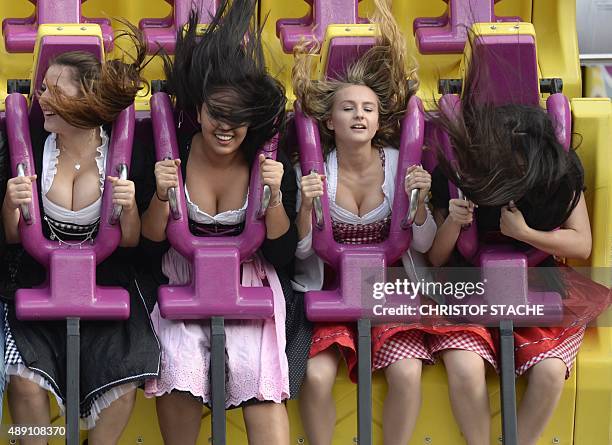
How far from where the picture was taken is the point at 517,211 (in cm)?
395

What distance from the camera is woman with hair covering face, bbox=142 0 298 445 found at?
384 centimetres

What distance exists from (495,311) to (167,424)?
774 millimetres

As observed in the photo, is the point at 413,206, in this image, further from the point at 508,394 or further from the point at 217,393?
the point at 217,393

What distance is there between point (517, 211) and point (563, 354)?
0.34 meters

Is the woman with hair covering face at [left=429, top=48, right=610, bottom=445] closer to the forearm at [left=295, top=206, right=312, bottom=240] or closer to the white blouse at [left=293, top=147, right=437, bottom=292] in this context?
the white blouse at [left=293, top=147, right=437, bottom=292]

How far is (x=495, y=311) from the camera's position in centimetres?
397

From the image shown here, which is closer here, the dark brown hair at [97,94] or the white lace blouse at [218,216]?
the dark brown hair at [97,94]

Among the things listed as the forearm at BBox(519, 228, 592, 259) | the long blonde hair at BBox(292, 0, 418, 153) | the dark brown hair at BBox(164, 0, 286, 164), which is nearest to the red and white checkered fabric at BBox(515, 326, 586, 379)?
the forearm at BBox(519, 228, 592, 259)

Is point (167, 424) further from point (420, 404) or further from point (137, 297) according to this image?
point (420, 404)

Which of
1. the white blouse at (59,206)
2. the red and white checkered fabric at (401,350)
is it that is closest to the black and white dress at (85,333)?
the white blouse at (59,206)

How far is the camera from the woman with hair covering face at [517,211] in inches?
152

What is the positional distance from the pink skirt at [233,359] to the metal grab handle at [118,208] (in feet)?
0.77

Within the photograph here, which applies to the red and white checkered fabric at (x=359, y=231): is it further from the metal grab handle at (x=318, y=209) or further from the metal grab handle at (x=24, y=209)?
the metal grab handle at (x=24, y=209)

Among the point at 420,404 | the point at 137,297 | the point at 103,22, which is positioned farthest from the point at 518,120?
the point at 103,22
